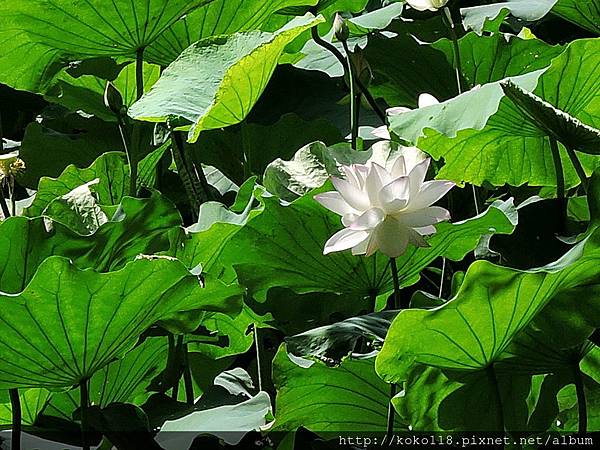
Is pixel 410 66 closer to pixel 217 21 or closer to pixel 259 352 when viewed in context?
pixel 217 21

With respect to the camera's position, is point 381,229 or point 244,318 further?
point 244,318

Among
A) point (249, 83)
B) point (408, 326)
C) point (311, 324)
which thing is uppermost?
point (249, 83)

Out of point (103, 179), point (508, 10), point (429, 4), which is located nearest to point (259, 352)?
point (103, 179)

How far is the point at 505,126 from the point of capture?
93 centimetres

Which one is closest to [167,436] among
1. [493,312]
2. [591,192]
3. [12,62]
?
[493,312]

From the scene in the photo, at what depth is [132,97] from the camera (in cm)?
131

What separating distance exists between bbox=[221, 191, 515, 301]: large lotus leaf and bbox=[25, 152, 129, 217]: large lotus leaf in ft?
0.93

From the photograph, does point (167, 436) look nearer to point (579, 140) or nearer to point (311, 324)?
point (311, 324)

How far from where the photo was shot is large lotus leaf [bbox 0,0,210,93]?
958mm

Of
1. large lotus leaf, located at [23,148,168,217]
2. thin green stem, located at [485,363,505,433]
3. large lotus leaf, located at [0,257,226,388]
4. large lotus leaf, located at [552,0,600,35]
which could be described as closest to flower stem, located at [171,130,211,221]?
large lotus leaf, located at [23,148,168,217]

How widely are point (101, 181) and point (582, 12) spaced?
0.67m

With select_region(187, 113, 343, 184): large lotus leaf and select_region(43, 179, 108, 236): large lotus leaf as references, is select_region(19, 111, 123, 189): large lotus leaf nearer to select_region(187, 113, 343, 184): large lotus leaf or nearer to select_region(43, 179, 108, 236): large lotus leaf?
select_region(187, 113, 343, 184): large lotus leaf

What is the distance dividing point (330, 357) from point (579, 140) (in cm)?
31

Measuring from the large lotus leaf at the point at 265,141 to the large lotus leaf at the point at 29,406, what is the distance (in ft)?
1.38
